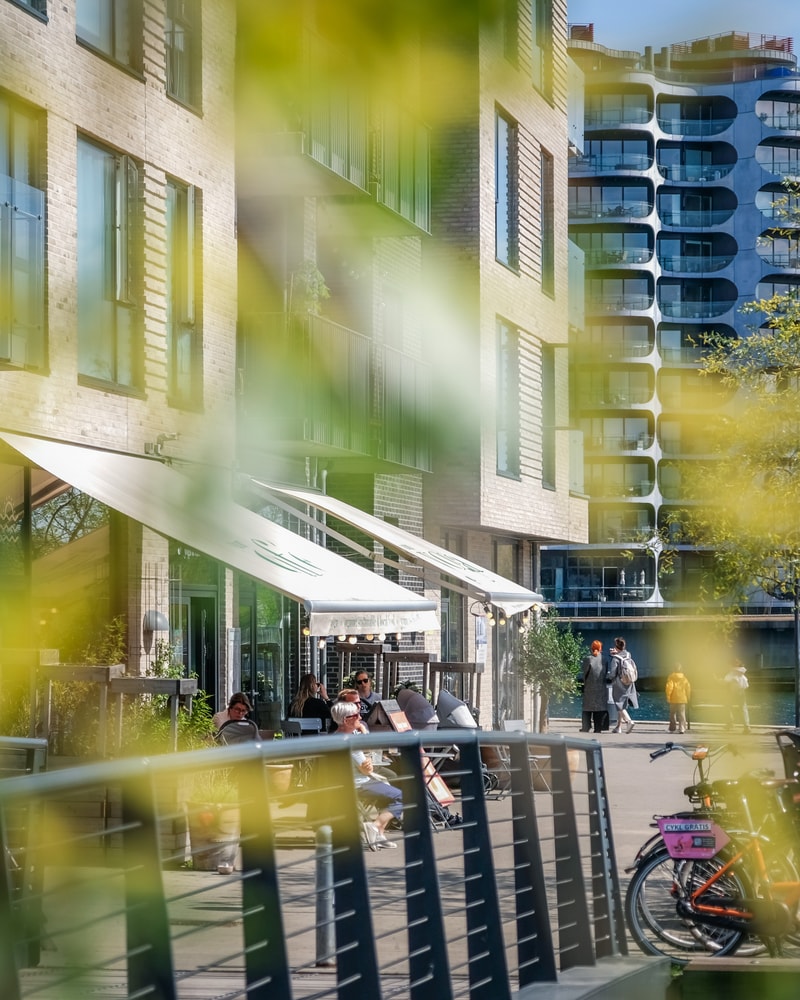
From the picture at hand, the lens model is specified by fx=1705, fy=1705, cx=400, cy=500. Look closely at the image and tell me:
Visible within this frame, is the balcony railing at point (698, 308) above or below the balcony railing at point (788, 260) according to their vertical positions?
below

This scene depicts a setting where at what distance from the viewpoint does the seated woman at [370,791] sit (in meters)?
11.6

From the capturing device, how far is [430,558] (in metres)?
19.2

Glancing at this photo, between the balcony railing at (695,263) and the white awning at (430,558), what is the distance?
13684 mm

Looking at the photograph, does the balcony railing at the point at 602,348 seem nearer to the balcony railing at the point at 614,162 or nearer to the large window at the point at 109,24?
the balcony railing at the point at 614,162

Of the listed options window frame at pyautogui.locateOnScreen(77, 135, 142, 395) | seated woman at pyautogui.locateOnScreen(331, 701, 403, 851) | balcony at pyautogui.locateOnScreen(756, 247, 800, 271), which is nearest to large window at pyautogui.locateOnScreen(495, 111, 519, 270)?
window frame at pyautogui.locateOnScreen(77, 135, 142, 395)

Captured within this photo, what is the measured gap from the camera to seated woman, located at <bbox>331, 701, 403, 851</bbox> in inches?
455

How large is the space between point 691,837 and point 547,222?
2252cm

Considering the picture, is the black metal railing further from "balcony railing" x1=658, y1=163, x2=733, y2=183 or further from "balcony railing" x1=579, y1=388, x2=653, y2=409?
"balcony railing" x1=658, y1=163, x2=733, y2=183

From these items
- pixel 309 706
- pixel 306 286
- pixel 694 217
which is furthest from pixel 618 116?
pixel 306 286

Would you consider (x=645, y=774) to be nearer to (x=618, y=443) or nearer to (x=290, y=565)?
(x=290, y=565)

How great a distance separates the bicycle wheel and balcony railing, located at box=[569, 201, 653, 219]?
20.0 feet

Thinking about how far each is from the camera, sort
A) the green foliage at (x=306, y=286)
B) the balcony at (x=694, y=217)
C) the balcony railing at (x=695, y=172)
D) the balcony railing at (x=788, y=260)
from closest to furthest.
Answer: the balcony railing at (x=695, y=172) < the balcony at (x=694, y=217) < the balcony railing at (x=788, y=260) < the green foliage at (x=306, y=286)

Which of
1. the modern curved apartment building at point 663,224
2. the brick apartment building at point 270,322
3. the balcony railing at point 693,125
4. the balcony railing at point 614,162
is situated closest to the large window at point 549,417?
the brick apartment building at point 270,322

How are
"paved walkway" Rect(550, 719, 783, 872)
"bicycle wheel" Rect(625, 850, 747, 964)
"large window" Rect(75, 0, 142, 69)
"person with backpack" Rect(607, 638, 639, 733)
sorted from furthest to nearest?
1. "person with backpack" Rect(607, 638, 639, 733)
2. "large window" Rect(75, 0, 142, 69)
3. "bicycle wheel" Rect(625, 850, 747, 964)
4. "paved walkway" Rect(550, 719, 783, 872)
